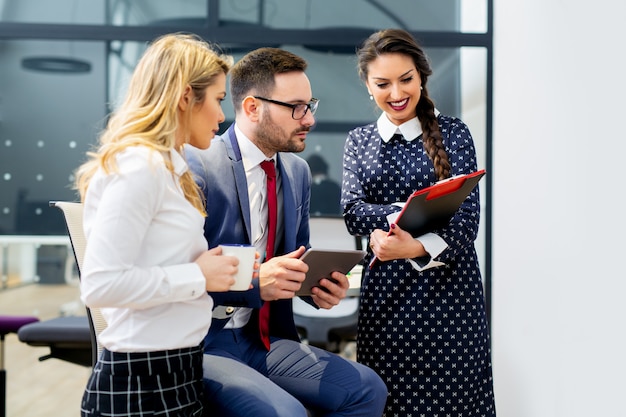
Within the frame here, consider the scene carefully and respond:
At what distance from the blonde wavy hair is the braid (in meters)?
0.72

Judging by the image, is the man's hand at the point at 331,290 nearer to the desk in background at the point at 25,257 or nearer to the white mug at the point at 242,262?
the white mug at the point at 242,262

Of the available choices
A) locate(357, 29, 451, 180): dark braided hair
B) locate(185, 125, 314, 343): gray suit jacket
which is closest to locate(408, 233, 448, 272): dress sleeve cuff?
locate(357, 29, 451, 180): dark braided hair

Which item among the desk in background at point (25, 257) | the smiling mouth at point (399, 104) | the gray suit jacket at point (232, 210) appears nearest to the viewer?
the gray suit jacket at point (232, 210)

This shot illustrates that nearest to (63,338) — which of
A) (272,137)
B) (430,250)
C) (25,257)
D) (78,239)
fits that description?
(78,239)

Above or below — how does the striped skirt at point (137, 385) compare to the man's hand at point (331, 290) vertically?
below

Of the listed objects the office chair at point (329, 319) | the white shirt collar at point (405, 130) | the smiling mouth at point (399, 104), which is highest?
the smiling mouth at point (399, 104)

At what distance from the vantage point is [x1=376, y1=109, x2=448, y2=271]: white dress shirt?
1.86 m

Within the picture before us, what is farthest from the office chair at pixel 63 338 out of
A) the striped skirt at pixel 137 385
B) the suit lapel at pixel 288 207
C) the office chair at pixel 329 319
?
the striped skirt at pixel 137 385

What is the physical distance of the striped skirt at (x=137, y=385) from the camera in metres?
1.35

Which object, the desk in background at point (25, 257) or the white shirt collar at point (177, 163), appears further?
the desk in background at point (25, 257)

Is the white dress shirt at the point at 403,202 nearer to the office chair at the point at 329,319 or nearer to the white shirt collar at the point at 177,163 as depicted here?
the white shirt collar at the point at 177,163

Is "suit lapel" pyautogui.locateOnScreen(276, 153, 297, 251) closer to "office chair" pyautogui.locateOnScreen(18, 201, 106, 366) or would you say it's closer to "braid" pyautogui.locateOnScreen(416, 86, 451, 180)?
"braid" pyautogui.locateOnScreen(416, 86, 451, 180)

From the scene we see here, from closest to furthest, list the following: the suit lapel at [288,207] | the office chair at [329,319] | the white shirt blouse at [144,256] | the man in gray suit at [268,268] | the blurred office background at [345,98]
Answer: the white shirt blouse at [144,256], the man in gray suit at [268,268], the suit lapel at [288,207], the blurred office background at [345,98], the office chair at [329,319]
